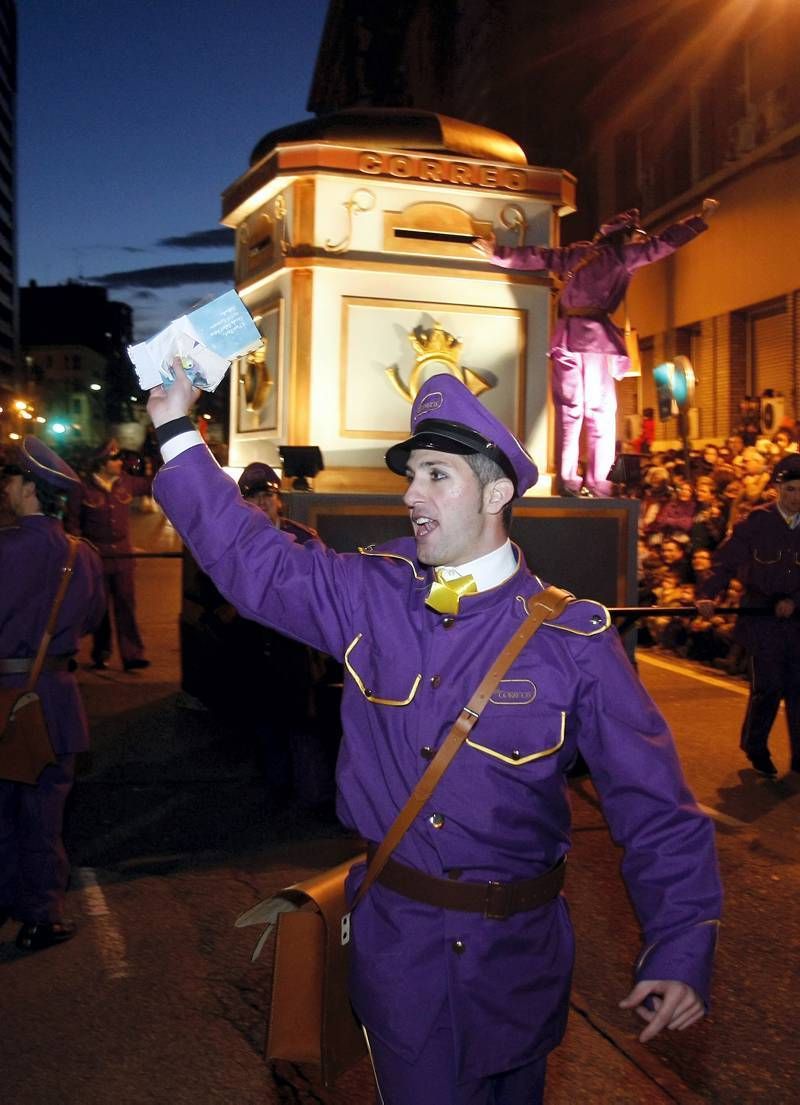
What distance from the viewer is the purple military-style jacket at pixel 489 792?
2133 millimetres

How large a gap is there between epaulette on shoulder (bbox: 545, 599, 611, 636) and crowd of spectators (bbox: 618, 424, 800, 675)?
8.34 metres

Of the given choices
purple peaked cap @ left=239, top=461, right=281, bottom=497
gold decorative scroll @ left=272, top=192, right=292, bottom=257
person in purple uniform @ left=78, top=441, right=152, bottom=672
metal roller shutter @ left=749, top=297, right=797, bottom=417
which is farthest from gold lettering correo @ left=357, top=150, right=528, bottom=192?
metal roller shutter @ left=749, top=297, right=797, bottom=417

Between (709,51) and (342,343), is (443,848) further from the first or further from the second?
(709,51)

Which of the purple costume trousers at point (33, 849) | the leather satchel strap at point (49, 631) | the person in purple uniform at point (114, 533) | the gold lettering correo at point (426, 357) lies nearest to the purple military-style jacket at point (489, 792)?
the leather satchel strap at point (49, 631)

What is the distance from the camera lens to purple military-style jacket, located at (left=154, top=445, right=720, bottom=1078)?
2.13 m

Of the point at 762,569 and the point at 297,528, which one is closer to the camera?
the point at 297,528

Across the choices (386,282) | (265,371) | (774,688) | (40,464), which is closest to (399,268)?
(386,282)

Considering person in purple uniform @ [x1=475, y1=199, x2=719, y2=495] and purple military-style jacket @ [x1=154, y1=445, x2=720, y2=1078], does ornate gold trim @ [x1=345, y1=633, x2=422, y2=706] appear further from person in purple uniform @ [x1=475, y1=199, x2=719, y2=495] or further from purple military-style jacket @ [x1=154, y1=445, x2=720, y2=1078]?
person in purple uniform @ [x1=475, y1=199, x2=719, y2=495]

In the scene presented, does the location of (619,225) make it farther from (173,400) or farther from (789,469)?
(173,400)

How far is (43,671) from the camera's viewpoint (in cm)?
454

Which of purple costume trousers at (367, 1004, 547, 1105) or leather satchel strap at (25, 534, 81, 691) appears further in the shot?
leather satchel strap at (25, 534, 81, 691)

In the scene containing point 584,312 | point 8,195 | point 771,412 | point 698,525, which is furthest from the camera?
point 8,195

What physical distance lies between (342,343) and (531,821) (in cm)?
528

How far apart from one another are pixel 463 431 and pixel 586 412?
209 inches
